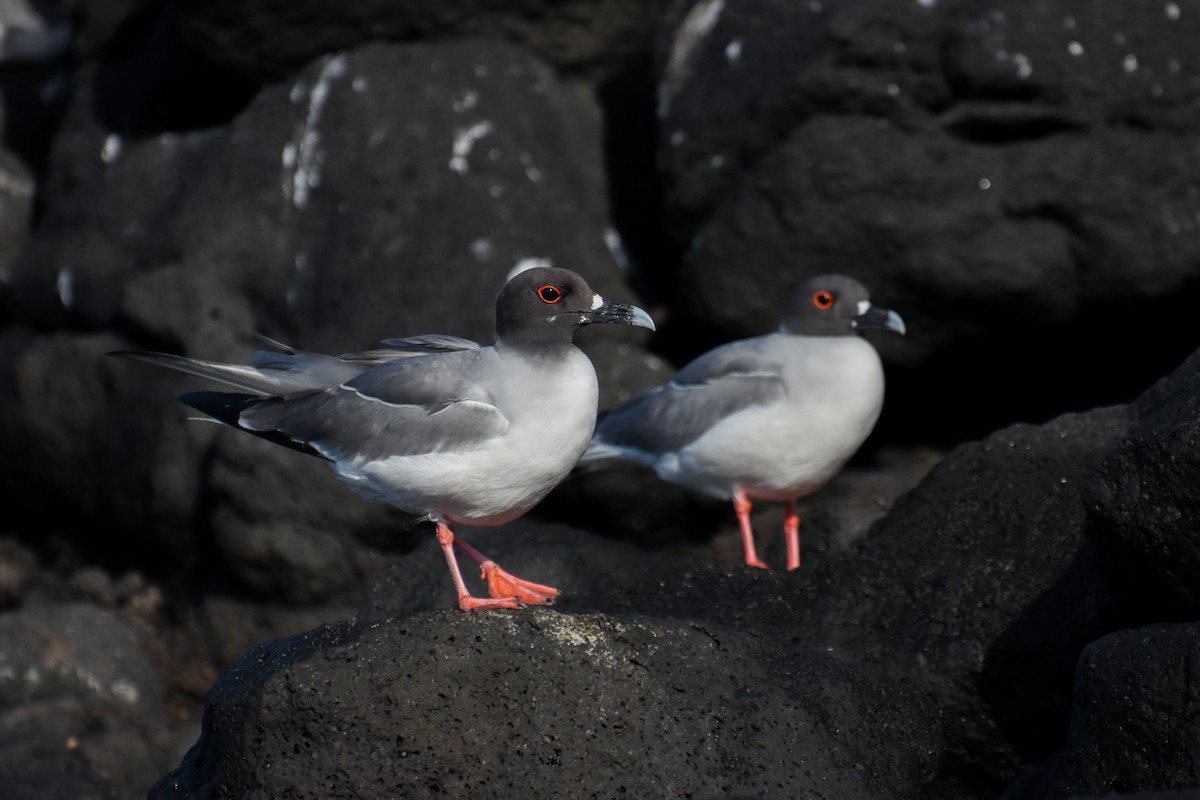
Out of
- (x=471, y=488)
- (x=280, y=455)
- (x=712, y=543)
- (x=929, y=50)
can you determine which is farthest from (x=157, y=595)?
(x=929, y=50)

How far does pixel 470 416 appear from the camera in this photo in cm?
530

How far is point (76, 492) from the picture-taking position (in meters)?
10.6

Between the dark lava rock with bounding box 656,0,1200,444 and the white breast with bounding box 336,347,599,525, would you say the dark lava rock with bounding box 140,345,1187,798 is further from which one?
the dark lava rock with bounding box 656,0,1200,444

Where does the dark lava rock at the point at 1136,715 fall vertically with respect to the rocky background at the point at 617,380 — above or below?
above

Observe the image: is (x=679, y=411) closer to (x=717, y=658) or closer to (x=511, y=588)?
(x=511, y=588)

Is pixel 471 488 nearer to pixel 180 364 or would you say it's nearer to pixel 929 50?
pixel 180 364

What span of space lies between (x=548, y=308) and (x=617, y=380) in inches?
144

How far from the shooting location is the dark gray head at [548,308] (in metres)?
5.40

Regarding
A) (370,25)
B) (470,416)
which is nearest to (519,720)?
(470,416)

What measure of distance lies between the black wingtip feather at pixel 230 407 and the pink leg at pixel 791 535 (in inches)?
119

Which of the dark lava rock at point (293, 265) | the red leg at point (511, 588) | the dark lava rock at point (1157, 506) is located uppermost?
the dark lava rock at point (1157, 506)

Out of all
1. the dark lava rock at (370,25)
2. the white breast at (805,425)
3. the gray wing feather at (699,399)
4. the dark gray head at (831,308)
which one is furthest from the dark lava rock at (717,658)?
the dark lava rock at (370,25)

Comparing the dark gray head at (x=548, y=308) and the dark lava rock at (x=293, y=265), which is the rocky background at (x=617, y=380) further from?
the dark gray head at (x=548, y=308)

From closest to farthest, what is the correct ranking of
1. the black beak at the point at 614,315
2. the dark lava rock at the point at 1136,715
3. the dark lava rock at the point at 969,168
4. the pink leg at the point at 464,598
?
the dark lava rock at the point at 1136,715 < the pink leg at the point at 464,598 < the black beak at the point at 614,315 < the dark lava rock at the point at 969,168
